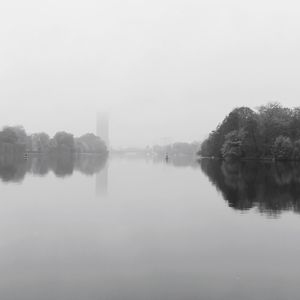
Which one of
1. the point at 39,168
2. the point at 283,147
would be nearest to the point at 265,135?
the point at 283,147

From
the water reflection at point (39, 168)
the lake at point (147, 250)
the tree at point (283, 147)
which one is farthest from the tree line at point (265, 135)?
the lake at point (147, 250)

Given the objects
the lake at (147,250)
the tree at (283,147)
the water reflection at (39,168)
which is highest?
the tree at (283,147)

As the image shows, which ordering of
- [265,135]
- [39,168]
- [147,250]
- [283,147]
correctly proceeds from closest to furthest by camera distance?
1. [147,250]
2. [39,168]
3. [283,147]
4. [265,135]

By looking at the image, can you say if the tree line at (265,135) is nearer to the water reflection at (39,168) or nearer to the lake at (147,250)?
the water reflection at (39,168)

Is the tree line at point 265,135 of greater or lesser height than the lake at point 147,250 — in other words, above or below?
above

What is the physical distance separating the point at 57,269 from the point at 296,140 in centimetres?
10070

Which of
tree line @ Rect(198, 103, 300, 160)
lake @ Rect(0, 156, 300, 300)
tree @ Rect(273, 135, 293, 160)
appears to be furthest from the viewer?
tree line @ Rect(198, 103, 300, 160)

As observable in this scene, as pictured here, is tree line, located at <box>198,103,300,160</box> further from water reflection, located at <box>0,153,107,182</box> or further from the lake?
the lake

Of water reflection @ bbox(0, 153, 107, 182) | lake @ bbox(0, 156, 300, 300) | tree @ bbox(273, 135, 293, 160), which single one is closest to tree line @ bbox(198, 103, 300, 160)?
tree @ bbox(273, 135, 293, 160)

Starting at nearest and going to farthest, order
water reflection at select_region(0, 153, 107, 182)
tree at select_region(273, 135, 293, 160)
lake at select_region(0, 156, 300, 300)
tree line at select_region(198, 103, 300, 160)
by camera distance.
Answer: lake at select_region(0, 156, 300, 300) → water reflection at select_region(0, 153, 107, 182) → tree at select_region(273, 135, 293, 160) → tree line at select_region(198, 103, 300, 160)

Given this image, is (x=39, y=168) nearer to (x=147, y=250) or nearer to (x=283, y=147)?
(x=147, y=250)

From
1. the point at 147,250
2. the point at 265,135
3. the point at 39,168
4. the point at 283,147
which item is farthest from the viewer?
the point at 265,135

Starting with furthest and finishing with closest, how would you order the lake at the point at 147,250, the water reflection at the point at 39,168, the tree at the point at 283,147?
the tree at the point at 283,147
the water reflection at the point at 39,168
the lake at the point at 147,250

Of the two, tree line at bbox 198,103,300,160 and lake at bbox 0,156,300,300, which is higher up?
tree line at bbox 198,103,300,160
